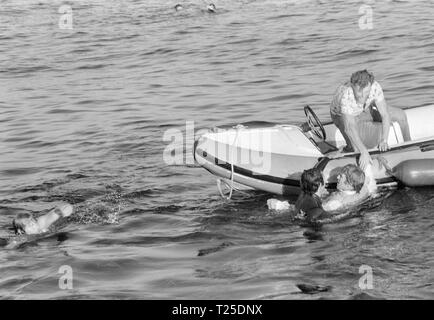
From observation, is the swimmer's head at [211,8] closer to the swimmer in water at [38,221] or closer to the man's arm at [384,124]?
the man's arm at [384,124]

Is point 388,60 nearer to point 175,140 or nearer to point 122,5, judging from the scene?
point 175,140

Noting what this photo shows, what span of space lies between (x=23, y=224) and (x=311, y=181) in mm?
3092

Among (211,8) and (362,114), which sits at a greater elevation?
(211,8)

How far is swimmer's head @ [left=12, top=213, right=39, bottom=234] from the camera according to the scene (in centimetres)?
941

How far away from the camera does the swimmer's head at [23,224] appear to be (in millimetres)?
9414

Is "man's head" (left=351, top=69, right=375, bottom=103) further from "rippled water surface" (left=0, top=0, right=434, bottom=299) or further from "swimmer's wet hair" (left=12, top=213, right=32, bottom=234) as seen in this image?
"swimmer's wet hair" (left=12, top=213, right=32, bottom=234)


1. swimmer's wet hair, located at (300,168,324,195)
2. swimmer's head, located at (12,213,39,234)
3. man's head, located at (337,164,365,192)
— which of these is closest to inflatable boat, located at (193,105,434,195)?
man's head, located at (337,164,365,192)

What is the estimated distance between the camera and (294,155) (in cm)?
1037

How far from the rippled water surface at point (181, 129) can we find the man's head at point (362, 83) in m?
1.29

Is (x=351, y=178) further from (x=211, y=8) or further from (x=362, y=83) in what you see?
(x=211, y=8)

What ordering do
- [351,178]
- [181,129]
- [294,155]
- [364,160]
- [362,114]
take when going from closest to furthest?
[351,178]
[364,160]
[294,155]
[362,114]
[181,129]

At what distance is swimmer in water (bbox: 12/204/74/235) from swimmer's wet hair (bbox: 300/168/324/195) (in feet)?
8.64

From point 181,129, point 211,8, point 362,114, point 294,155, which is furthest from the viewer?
point 211,8

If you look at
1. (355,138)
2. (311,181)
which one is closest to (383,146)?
(355,138)
